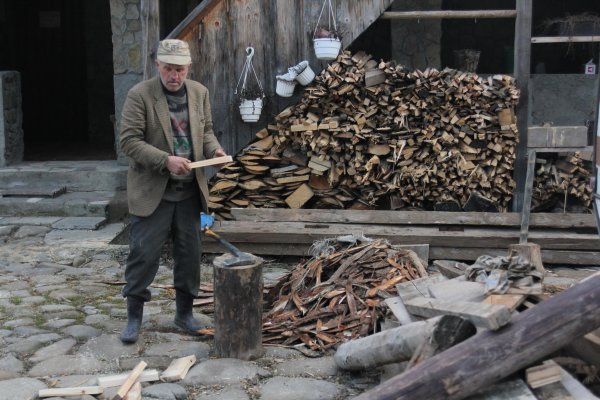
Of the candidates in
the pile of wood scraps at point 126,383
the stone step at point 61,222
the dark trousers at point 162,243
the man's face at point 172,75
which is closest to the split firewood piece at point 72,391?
the pile of wood scraps at point 126,383

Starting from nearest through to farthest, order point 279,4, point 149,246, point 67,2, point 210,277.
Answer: point 149,246, point 210,277, point 279,4, point 67,2

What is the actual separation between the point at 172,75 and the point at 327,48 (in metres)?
2.83

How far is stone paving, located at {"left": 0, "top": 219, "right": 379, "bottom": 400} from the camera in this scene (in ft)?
15.2

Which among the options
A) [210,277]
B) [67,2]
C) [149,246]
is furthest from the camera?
[67,2]

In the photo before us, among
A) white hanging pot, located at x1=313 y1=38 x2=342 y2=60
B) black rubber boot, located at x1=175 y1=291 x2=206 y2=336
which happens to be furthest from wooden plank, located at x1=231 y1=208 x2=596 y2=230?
black rubber boot, located at x1=175 y1=291 x2=206 y2=336

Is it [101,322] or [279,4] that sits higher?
[279,4]

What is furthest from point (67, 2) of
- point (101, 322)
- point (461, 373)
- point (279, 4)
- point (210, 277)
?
point (461, 373)

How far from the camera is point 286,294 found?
6.17 m

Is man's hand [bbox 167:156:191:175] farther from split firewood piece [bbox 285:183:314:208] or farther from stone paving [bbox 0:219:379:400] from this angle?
split firewood piece [bbox 285:183:314:208]

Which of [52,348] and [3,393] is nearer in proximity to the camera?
[3,393]

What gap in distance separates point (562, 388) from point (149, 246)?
278 centimetres

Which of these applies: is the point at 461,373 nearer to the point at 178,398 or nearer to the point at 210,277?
the point at 178,398

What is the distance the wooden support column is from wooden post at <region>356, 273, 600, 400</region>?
432 cm

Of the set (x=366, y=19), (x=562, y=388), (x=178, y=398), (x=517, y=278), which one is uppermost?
(x=366, y=19)
